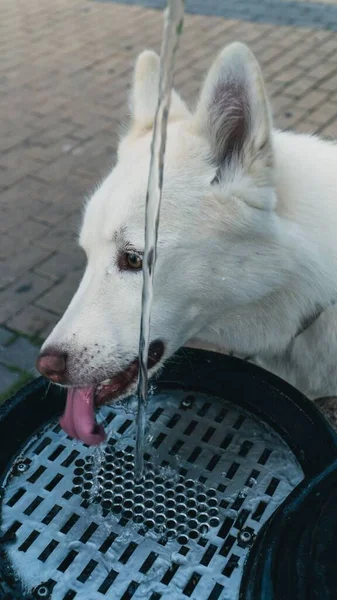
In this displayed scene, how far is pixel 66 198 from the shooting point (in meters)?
4.81

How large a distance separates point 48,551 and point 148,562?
0.96 feet

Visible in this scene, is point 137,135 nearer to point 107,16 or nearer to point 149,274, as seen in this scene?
point 149,274

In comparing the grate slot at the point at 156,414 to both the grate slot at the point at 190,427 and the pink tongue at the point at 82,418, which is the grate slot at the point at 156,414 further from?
the pink tongue at the point at 82,418

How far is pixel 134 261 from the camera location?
2.08m

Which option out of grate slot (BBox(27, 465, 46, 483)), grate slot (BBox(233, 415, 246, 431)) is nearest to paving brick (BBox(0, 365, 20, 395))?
grate slot (BBox(27, 465, 46, 483))

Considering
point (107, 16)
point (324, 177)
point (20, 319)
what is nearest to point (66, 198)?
point (20, 319)

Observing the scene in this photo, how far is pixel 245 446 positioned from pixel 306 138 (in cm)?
126

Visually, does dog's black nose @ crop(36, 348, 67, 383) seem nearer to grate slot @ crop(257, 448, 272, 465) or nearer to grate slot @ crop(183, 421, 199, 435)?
grate slot @ crop(183, 421, 199, 435)

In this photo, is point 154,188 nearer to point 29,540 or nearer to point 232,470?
point 232,470

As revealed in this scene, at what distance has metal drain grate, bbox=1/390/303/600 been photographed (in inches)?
Answer: 70.7

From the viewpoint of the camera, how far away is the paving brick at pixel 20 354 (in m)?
3.49

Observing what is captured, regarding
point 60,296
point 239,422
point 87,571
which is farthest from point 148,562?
point 60,296

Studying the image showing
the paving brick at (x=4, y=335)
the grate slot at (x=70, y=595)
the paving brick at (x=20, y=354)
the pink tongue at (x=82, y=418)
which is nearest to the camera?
the grate slot at (x=70, y=595)

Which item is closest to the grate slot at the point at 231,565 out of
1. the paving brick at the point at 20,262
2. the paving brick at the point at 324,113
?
the paving brick at the point at 20,262
